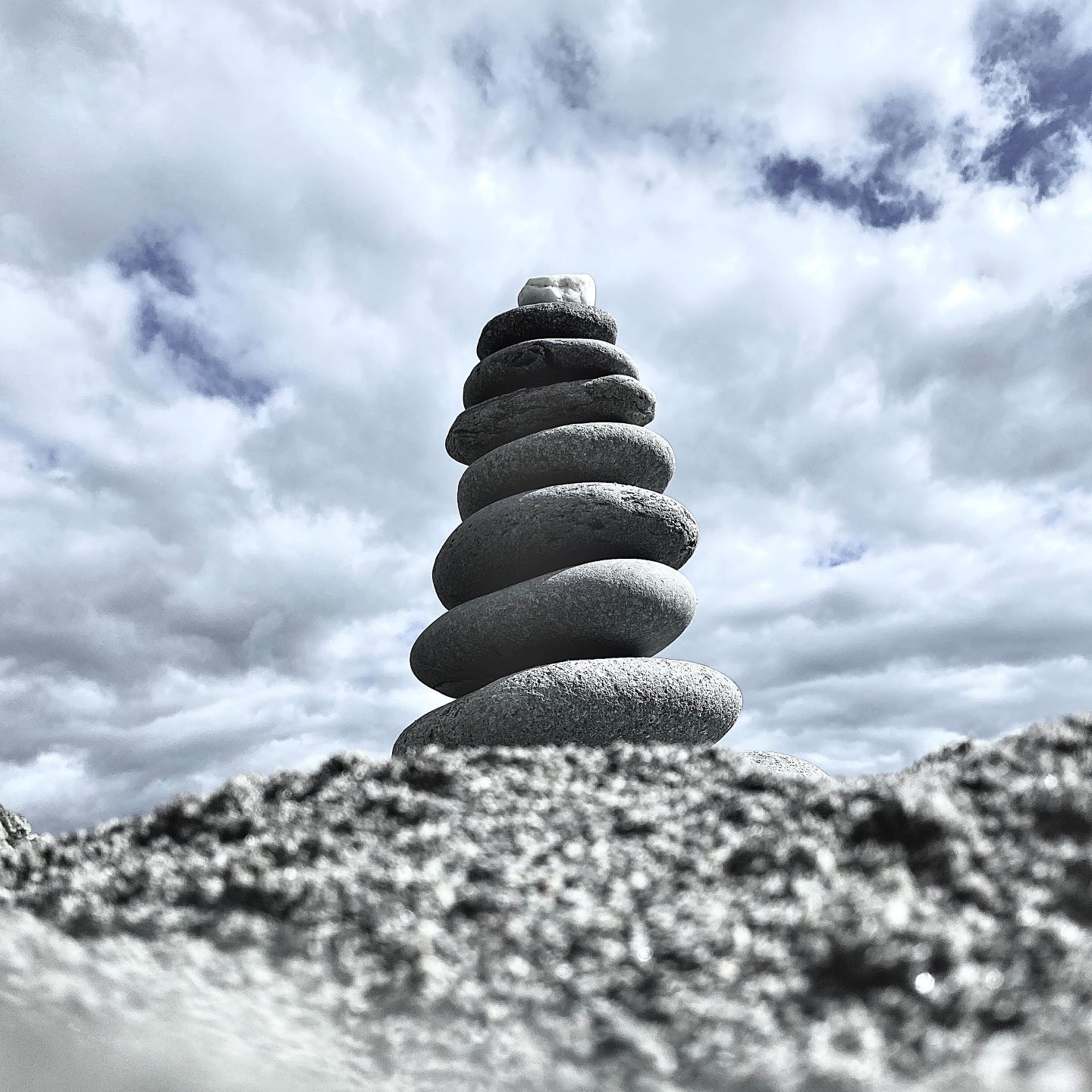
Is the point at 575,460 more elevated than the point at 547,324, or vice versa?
the point at 547,324

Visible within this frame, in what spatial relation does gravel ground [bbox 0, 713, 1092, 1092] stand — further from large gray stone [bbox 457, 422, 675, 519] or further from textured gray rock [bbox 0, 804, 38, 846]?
large gray stone [bbox 457, 422, 675, 519]

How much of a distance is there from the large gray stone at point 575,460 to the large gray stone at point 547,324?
39.7 inches

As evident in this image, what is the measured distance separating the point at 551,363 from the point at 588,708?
10.4ft

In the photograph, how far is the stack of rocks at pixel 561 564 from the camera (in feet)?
20.3

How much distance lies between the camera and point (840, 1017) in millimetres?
1720

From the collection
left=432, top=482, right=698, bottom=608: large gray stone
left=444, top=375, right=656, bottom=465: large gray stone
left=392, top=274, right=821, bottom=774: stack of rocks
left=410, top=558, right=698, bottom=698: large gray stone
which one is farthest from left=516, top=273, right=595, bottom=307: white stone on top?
left=410, top=558, right=698, bottom=698: large gray stone

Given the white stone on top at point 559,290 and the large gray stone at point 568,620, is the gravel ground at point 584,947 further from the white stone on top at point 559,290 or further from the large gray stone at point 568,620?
the white stone on top at point 559,290

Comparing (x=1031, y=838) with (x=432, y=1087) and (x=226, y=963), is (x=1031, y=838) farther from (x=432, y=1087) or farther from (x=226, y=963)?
(x=226, y=963)

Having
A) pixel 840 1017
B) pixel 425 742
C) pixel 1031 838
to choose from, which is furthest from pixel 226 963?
pixel 425 742

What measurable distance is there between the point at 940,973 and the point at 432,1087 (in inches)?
38.2

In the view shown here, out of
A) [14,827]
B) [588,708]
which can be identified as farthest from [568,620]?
[14,827]

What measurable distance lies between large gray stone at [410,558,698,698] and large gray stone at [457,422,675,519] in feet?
2.85

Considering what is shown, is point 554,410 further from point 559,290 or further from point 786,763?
point 786,763

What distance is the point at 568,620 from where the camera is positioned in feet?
21.8
